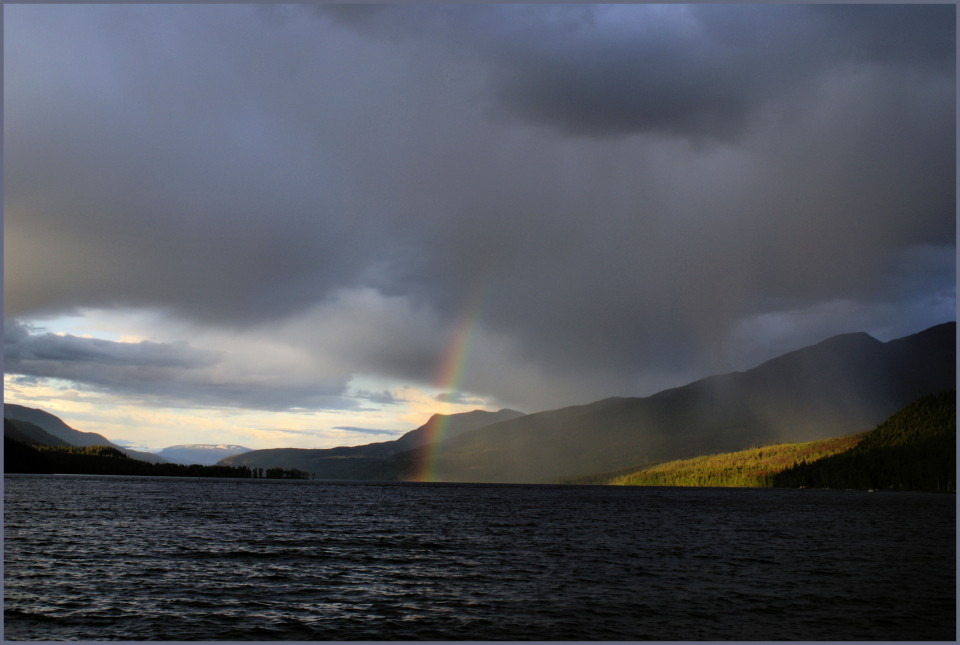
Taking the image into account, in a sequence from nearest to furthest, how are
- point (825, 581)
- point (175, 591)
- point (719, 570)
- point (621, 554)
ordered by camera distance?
1. point (175, 591)
2. point (825, 581)
3. point (719, 570)
4. point (621, 554)

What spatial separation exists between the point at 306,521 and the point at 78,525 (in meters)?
33.7

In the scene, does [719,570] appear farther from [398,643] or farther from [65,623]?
[65,623]

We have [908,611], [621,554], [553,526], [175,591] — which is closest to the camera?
[908,611]

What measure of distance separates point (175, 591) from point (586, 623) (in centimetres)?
2938

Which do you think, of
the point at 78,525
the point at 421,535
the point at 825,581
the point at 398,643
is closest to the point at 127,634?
the point at 398,643

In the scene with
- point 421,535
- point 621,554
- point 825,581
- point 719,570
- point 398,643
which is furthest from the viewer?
point 421,535

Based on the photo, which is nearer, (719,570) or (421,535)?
(719,570)

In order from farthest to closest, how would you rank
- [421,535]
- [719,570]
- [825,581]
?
[421,535]
[719,570]
[825,581]

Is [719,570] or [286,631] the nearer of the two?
[286,631]

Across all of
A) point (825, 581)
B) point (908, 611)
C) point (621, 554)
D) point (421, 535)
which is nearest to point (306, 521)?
point (421, 535)

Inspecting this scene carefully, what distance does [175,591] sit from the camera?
48.7 metres

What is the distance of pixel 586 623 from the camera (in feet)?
131

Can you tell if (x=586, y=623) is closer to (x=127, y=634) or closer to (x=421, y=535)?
(x=127, y=634)

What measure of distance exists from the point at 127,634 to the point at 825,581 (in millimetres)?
50891
